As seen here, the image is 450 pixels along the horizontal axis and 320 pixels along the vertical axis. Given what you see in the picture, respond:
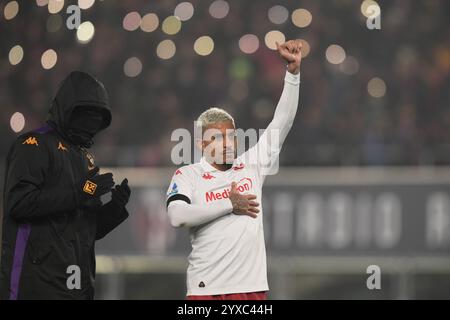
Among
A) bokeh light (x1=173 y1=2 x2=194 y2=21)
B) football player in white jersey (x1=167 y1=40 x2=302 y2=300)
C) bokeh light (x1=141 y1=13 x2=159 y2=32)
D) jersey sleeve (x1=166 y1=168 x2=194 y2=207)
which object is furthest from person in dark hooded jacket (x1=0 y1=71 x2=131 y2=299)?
bokeh light (x1=141 y1=13 x2=159 y2=32)

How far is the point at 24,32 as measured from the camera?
43.7ft

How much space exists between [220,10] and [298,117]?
8.15 feet

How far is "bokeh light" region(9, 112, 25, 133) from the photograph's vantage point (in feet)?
39.5

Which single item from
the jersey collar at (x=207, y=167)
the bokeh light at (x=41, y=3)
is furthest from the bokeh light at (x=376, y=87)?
the jersey collar at (x=207, y=167)

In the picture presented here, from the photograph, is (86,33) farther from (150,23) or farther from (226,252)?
(226,252)

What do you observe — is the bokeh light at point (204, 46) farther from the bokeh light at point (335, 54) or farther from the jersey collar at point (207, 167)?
the jersey collar at point (207, 167)

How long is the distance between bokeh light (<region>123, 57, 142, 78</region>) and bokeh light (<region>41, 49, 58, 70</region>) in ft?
2.82

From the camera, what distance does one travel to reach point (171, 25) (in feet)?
Result: 44.6

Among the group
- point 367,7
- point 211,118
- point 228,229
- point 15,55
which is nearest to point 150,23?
point 15,55

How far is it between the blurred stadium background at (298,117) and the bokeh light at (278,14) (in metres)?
0.02

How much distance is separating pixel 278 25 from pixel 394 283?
418cm

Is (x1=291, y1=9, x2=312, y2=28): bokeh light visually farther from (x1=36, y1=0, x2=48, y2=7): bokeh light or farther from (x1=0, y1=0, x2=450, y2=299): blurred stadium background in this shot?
(x1=36, y1=0, x2=48, y2=7): bokeh light

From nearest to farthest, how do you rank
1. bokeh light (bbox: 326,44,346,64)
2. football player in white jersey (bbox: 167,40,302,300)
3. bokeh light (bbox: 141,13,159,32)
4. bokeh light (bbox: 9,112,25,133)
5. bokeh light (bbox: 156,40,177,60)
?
football player in white jersey (bbox: 167,40,302,300) < bokeh light (bbox: 9,112,25,133) < bokeh light (bbox: 326,44,346,64) < bokeh light (bbox: 156,40,177,60) < bokeh light (bbox: 141,13,159,32)
